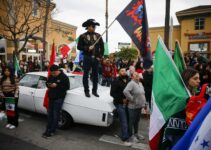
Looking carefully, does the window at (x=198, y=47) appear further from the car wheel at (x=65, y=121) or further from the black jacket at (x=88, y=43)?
the car wheel at (x=65, y=121)

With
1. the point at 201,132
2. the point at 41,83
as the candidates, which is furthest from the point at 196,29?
the point at 201,132

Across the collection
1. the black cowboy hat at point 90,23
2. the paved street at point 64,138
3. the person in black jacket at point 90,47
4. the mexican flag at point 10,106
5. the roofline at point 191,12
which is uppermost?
Result: the roofline at point 191,12

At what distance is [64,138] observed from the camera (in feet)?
17.2

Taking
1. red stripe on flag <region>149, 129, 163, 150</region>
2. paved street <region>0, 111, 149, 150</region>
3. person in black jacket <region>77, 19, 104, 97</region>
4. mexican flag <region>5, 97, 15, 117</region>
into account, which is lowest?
paved street <region>0, 111, 149, 150</region>

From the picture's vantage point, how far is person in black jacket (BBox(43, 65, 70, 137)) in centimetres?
532

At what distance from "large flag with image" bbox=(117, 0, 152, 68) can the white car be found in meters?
1.41

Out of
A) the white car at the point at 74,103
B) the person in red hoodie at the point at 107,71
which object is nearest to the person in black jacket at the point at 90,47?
the white car at the point at 74,103

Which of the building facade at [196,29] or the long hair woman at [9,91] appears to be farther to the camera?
the building facade at [196,29]

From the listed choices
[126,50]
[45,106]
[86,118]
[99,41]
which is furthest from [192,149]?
[126,50]

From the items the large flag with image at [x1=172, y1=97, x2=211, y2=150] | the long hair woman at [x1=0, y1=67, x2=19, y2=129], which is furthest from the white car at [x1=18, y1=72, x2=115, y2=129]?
the large flag with image at [x1=172, y1=97, x2=211, y2=150]

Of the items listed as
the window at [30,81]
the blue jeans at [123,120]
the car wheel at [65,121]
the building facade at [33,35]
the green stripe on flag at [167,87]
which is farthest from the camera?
the building facade at [33,35]

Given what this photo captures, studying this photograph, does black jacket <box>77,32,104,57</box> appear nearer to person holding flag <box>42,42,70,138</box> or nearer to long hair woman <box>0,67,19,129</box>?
person holding flag <box>42,42,70,138</box>

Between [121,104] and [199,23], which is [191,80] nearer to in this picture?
[121,104]

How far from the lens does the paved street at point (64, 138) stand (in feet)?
15.8
